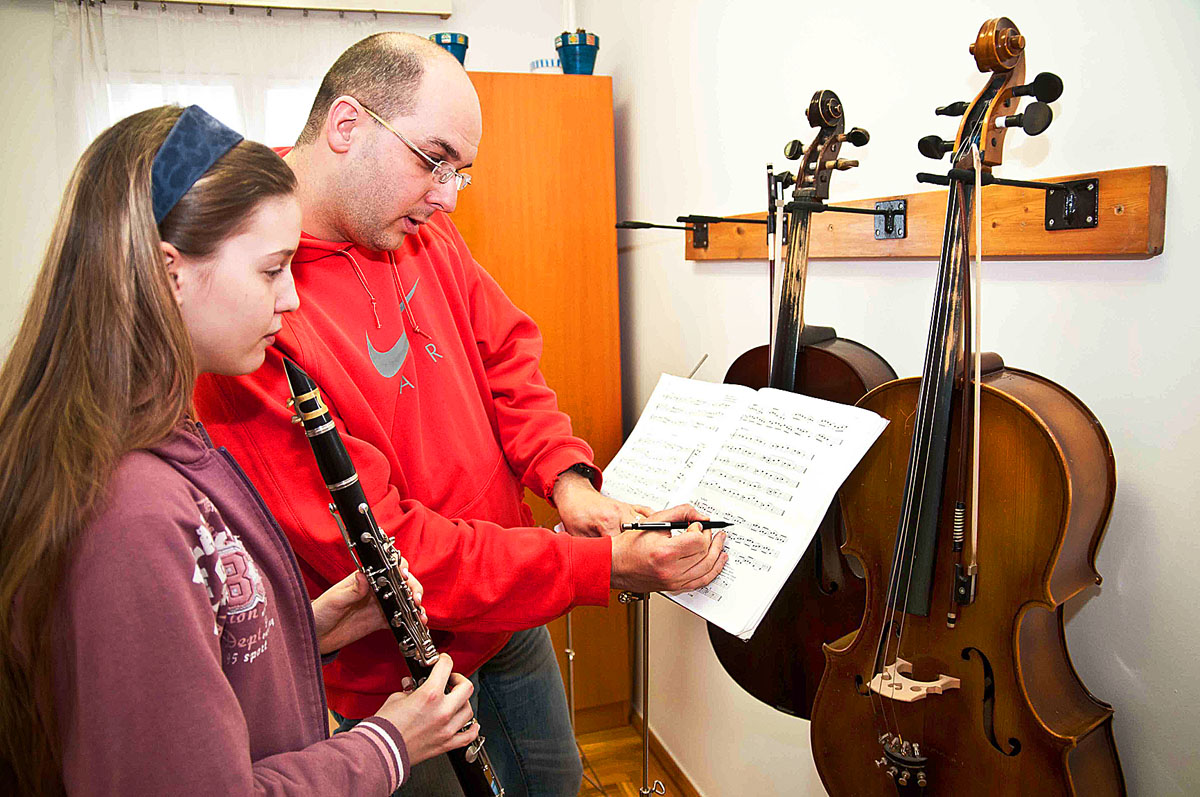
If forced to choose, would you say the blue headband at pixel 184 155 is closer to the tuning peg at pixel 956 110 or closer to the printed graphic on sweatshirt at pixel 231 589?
the printed graphic on sweatshirt at pixel 231 589

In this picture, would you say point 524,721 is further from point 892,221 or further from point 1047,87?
point 1047,87

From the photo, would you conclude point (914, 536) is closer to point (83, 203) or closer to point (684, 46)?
point (83, 203)

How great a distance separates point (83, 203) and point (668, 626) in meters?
2.16

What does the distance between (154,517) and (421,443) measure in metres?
0.64

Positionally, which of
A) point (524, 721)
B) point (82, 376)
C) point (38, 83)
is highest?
point (38, 83)

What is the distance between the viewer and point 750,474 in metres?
1.31

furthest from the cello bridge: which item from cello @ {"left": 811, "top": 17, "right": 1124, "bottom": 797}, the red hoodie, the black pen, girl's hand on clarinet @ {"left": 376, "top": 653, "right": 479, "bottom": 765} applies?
girl's hand on clarinet @ {"left": 376, "top": 653, "right": 479, "bottom": 765}

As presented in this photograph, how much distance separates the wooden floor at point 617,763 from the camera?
261 centimetres

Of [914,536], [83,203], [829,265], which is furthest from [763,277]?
[83,203]

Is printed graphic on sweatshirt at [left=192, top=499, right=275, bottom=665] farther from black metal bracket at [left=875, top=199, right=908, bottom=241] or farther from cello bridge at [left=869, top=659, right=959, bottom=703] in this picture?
black metal bracket at [left=875, top=199, right=908, bottom=241]

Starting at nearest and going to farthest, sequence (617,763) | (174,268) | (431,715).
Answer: (174,268) < (431,715) < (617,763)

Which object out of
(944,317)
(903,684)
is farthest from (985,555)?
(944,317)

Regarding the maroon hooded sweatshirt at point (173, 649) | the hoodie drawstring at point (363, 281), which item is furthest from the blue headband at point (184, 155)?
the hoodie drawstring at point (363, 281)

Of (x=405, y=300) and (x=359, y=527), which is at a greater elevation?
(x=405, y=300)
